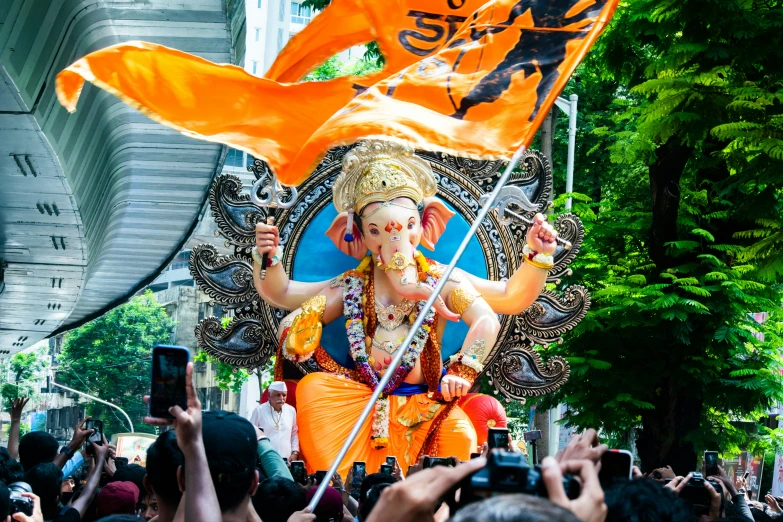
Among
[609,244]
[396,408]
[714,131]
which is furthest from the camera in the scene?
[609,244]

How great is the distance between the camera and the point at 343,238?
11727 millimetres

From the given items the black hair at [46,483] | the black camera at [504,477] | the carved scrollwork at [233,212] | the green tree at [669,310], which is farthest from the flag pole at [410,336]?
the carved scrollwork at [233,212]

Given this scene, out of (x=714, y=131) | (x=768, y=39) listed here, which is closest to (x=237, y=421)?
(x=714, y=131)

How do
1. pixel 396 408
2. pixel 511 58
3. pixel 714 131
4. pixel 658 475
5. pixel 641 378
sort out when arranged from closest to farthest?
pixel 658 475 → pixel 714 131 → pixel 511 58 → pixel 396 408 → pixel 641 378

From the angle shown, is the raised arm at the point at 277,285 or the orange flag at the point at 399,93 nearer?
the orange flag at the point at 399,93

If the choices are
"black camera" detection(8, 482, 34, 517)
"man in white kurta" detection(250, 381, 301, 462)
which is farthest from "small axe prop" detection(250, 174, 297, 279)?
"black camera" detection(8, 482, 34, 517)

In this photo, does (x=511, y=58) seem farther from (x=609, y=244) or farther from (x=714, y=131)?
(x=609, y=244)

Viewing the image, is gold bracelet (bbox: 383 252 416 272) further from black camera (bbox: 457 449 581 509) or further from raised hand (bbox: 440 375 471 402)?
black camera (bbox: 457 449 581 509)

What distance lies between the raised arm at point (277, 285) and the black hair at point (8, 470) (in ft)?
18.4

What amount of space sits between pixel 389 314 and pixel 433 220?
106cm

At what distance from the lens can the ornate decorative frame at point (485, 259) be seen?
474 inches

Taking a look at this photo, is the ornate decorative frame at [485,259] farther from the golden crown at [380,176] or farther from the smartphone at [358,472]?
the smartphone at [358,472]

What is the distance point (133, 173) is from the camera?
11344mm

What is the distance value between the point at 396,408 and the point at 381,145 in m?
2.44
